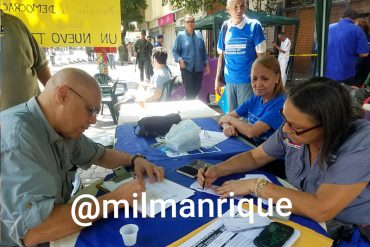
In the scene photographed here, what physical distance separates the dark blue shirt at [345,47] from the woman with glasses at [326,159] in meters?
3.76

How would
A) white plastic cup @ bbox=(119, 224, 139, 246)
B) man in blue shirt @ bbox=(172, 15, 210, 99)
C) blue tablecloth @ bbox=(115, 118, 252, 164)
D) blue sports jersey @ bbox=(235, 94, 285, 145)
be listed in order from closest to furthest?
white plastic cup @ bbox=(119, 224, 139, 246)
blue tablecloth @ bbox=(115, 118, 252, 164)
blue sports jersey @ bbox=(235, 94, 285, 145)
man in blue shirt @ bbox=(172, 15, 210, 99)

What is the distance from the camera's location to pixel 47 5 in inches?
93.3

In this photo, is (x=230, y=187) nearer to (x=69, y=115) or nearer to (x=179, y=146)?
(x=179, y=146)

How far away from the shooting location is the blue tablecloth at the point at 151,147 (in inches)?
80.7

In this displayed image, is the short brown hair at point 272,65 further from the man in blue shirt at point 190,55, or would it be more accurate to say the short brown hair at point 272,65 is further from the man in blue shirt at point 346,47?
the man in blue shirt at point 190,55

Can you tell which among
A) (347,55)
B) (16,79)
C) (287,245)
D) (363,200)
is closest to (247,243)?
(287,245)

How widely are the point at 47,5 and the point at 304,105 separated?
2053 millimetres

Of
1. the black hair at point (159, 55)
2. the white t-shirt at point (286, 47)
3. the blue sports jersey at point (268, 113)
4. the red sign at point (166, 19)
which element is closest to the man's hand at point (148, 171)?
the blue sports jersey at point (268, 113)

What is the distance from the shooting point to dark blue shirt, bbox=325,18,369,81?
183 inches

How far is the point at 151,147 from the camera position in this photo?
7.25 feet

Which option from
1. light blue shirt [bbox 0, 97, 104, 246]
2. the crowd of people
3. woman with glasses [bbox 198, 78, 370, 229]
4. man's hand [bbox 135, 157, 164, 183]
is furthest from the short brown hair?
light blue shirt [bbox 0, 97, 104, 246]

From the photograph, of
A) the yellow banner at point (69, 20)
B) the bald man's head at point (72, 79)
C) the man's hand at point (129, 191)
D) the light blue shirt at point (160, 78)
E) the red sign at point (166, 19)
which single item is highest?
the red sign at point (166, 19)

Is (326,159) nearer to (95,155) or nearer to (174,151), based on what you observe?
(174,151)

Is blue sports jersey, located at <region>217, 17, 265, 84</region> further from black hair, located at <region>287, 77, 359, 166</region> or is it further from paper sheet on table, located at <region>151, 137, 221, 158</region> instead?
black hair, located at <region>287, 77, 359, 166</region>
